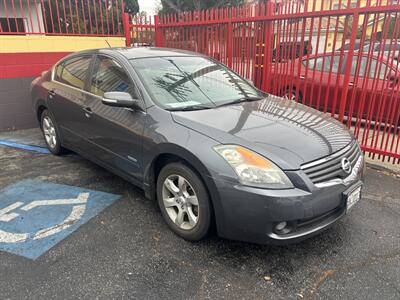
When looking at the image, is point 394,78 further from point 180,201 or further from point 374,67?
point 180,201

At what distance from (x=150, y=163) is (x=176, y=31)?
4.64 m

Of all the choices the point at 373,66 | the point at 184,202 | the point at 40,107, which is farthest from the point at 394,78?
the point at 40,107

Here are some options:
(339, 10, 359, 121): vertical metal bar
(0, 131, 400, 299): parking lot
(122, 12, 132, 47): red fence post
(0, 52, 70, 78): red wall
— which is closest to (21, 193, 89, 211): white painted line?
(0, 131, 400, 299): parking lot

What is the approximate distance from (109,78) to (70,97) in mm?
810

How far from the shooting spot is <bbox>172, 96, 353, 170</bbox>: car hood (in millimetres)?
2410

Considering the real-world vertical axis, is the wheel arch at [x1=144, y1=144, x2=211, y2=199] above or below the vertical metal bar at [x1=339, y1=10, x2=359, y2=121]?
below

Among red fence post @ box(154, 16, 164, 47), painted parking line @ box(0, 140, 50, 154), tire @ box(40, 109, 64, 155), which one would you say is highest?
red fence post @ box(154, 16, 164, 47)

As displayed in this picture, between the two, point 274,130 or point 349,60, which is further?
point 349,60

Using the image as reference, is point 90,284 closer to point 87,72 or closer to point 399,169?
point 87,72

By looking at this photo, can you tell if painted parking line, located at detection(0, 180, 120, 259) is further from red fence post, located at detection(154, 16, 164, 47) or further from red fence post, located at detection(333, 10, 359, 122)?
red fence post, located at detection(154, 16, 164, 47)

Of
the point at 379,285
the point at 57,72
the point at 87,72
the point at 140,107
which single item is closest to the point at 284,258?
the point at 379,285

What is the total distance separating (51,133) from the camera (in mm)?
4789

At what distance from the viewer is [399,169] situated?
4.30 m

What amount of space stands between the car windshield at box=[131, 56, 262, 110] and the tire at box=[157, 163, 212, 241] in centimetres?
63
